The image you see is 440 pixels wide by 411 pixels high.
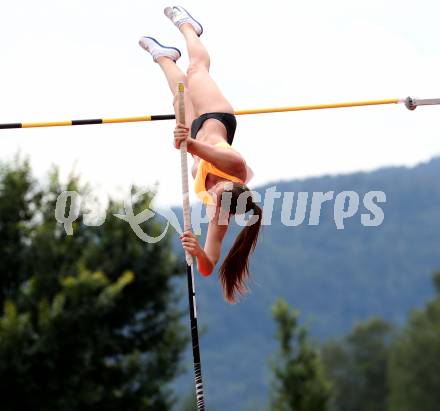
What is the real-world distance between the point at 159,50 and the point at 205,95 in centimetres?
78

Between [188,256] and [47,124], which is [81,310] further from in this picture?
[188,256]

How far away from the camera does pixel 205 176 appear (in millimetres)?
8086

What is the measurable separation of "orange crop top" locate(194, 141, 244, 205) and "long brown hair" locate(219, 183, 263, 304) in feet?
0.45

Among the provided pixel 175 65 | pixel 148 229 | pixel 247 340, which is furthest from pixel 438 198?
pixel 175 65

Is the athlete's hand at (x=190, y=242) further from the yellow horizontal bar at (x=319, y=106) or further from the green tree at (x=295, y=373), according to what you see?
the green tree at (x=295, y=373)

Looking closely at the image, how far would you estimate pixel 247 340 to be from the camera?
117 metres

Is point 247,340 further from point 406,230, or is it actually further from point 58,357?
point 58,357

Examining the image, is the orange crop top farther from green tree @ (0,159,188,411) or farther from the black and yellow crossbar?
green tree @ (0,159,188,411)

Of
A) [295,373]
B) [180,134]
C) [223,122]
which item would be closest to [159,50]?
[223,122]

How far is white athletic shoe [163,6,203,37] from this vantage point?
9.05 meters

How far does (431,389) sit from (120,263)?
91.2ft

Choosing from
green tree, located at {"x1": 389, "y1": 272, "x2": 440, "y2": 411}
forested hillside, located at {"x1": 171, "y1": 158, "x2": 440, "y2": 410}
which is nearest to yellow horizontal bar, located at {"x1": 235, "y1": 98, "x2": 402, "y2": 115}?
green tree, located at {"x1": 389, "y1": 272, "x2": 440, "y2": 411}

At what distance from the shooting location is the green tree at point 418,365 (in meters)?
48.6

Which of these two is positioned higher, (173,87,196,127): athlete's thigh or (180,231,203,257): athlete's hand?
(173,87,196,127): athlete's thigh
